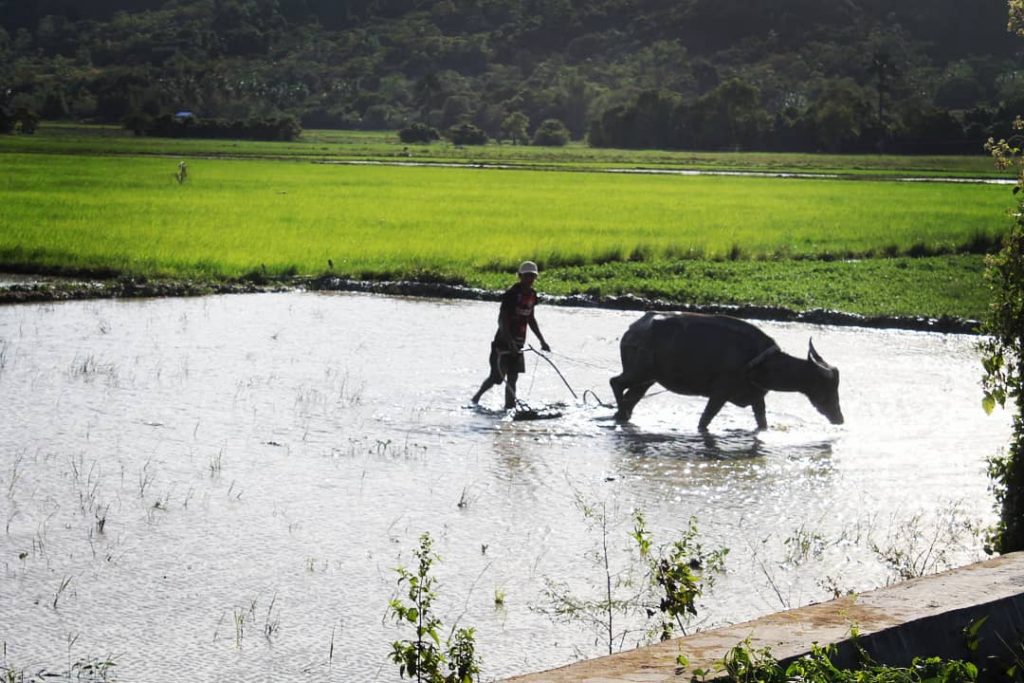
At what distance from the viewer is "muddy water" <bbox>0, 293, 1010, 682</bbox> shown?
6086mm

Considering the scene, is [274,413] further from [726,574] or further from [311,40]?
[311,40]

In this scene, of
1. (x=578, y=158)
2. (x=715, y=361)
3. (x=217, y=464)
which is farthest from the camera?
(x=578, y=158)

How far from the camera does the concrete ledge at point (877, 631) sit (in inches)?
157

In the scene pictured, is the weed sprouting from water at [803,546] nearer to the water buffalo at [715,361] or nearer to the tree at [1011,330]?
the tree at [1011,330]

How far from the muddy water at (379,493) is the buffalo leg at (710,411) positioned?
0.38 ft

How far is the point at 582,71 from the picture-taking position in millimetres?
160625

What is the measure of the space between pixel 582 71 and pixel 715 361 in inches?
6069

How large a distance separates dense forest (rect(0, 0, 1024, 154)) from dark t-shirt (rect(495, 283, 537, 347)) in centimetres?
5047

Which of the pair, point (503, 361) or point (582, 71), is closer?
point (503, 361)

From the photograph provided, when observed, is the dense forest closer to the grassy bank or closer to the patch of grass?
the grassy bank

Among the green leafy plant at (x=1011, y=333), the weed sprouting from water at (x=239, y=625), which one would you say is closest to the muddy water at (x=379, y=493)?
the weed sprouting from water at (x=239, y=625)

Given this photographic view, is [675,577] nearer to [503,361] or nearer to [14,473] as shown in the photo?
[14,473]

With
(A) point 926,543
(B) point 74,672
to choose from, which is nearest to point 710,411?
(A) point 926,543

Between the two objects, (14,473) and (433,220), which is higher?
(14,473)
